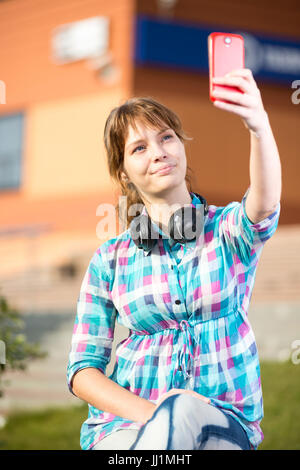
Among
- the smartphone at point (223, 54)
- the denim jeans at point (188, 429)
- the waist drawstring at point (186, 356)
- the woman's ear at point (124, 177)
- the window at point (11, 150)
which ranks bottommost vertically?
the denim jeans at point (188, 429)

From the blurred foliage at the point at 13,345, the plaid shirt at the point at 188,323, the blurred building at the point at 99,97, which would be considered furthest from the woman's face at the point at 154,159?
the blurred building at the point at 99,97

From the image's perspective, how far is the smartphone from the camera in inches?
62.7

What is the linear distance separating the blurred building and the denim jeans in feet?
39.4

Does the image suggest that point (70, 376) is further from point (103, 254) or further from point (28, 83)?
point (28, 83)

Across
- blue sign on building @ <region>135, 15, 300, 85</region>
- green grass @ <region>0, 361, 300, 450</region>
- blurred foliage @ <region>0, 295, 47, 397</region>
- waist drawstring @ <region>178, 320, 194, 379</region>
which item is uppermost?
blue sign on building @ <region>135, 15, 300, 85</region>

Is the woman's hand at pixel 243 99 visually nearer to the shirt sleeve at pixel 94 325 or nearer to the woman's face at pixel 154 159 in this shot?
the woman's face at pixel 154 159

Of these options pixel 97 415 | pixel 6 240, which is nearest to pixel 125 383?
pixel 97 415

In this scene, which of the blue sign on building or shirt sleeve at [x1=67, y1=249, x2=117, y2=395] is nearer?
shirt sleeve at [x1=67, y1=249, x2=117, y2=395]

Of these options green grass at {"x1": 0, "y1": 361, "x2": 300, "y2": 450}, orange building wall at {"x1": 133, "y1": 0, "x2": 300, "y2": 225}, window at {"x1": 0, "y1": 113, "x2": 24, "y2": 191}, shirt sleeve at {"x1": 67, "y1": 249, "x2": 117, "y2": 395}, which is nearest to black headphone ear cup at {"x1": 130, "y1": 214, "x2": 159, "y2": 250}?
shirt sleeve at {"x1": 67, "y1": 249, "x2": 117, "y2": 395}

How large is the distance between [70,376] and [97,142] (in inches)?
527

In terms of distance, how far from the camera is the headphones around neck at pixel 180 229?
1.82 m

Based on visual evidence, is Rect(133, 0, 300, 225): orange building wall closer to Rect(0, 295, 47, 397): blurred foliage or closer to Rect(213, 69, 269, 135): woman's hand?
Rect(0, 295, 47, 397): blurred foliage

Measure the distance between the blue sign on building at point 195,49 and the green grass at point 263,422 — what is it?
9956mm

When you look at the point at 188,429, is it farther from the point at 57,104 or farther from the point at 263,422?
the point at 57,104
